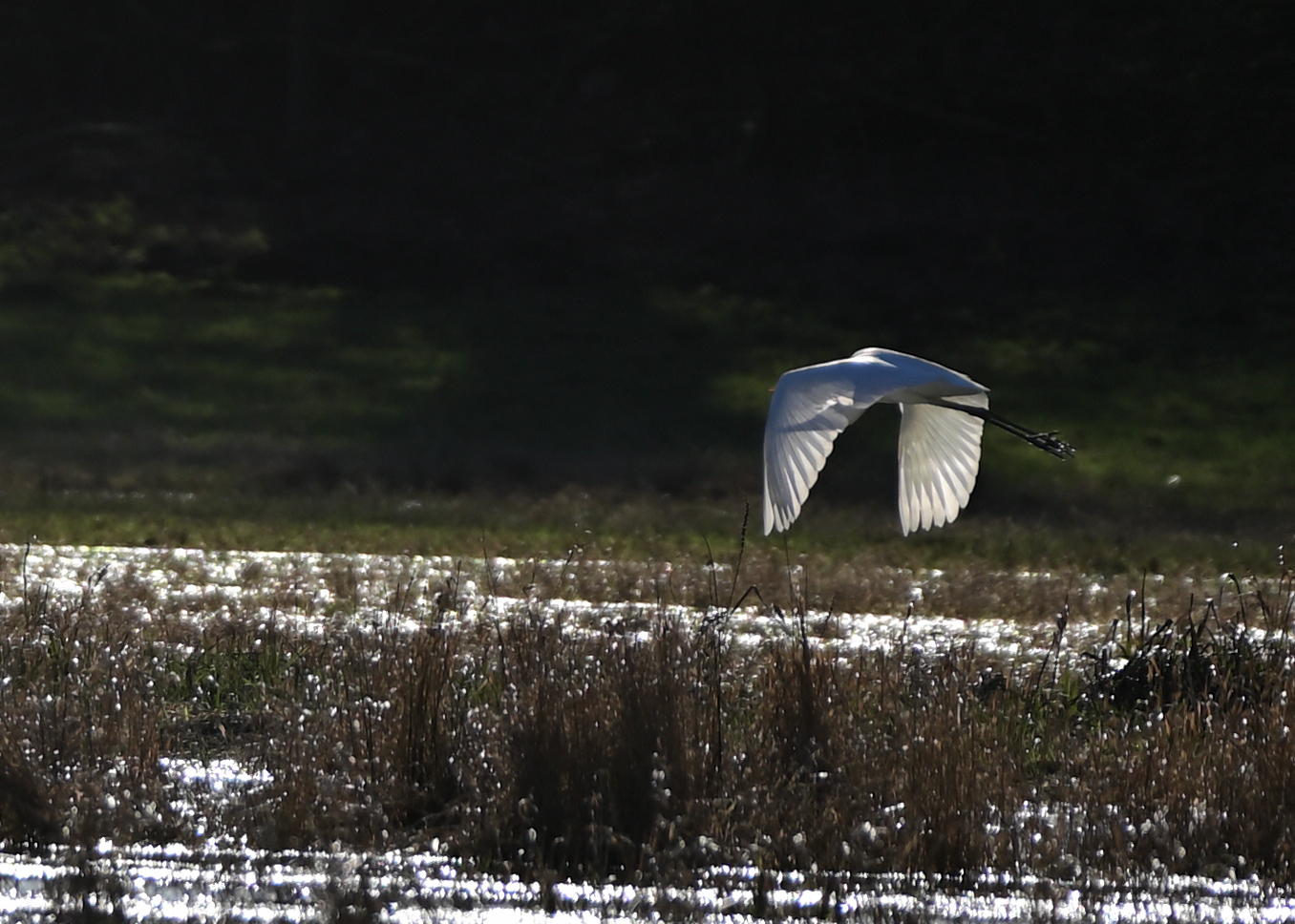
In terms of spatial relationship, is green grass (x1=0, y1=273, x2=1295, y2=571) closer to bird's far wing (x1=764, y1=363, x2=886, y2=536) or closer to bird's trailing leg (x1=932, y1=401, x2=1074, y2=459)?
bird's trailing leg (x1=932, y1=401, x2=1074, y2=459)

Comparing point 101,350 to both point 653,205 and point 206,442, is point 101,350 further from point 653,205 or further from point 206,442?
point 653,205

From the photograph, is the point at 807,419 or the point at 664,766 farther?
the point at 807,419

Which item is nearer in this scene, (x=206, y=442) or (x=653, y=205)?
(x=206, y=442)

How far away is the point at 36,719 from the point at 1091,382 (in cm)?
1935

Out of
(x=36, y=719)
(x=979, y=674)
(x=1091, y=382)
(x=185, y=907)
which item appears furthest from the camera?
(x=1091, y=382)

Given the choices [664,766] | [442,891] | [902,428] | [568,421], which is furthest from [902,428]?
[568,421]

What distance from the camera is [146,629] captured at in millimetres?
10156

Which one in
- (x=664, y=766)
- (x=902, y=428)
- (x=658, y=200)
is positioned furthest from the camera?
(x=658, y=200)

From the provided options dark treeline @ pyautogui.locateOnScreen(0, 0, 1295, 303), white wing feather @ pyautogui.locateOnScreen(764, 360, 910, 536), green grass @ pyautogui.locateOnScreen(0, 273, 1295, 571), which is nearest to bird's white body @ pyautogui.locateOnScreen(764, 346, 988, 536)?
white wing feather @ pyautogui.locateOnScreen(764, 360, 910, 536)

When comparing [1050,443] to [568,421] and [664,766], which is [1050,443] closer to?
[664,766]

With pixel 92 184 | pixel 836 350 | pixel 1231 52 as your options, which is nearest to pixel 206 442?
pixel 836 350

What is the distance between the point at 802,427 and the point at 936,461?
2.06m

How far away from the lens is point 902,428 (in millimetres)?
10039

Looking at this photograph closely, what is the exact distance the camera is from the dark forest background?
2558 centimetres
